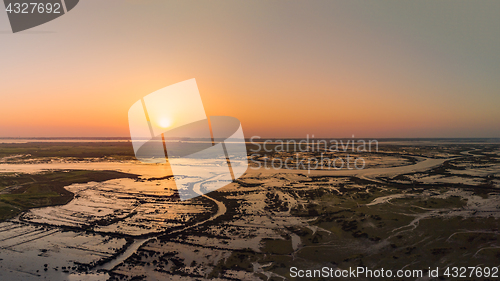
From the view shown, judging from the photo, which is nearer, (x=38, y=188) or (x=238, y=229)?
(x=238, y=229)

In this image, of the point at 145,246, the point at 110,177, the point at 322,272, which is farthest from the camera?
the point at 110,177

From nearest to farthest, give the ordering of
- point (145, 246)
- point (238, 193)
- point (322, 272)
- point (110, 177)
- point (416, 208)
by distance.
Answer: point (322, 272) < point (145, 246) < point (416, 208) < point (238, 193) < point (110, 177)

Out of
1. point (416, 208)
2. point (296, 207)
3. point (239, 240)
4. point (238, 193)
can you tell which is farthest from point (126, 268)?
point (416, 208)

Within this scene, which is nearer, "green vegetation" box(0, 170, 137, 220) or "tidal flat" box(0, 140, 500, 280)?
"tidal flat" box(0, 140, 500, 280)

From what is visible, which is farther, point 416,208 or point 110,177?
point 110,177

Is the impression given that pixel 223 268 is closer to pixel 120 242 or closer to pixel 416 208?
pixel 120 242
